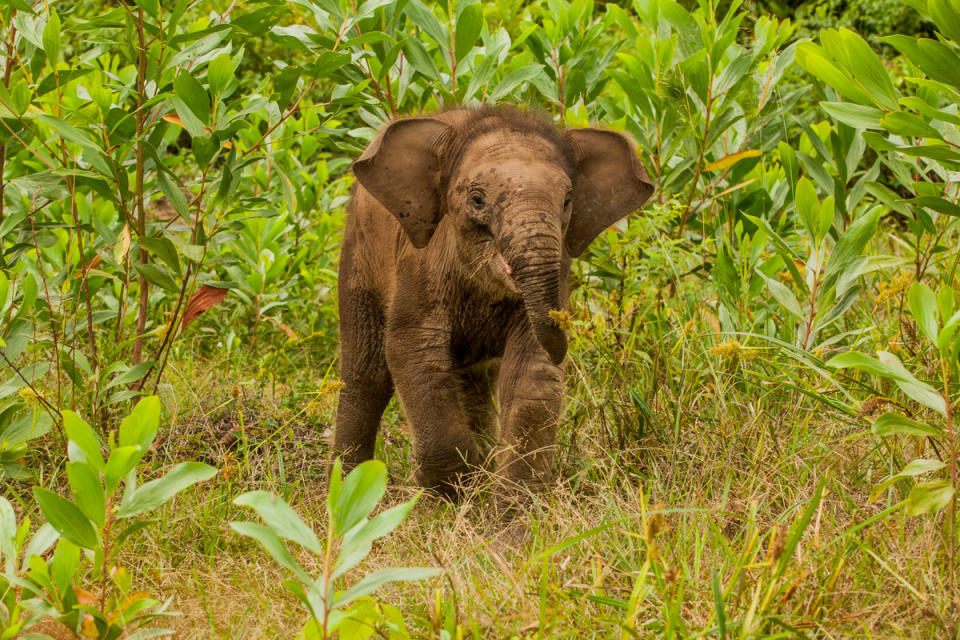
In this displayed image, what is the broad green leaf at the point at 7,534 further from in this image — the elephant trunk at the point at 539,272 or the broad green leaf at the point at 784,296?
the broad green leaf at the point at 784,296

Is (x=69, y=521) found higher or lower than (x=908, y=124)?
lower

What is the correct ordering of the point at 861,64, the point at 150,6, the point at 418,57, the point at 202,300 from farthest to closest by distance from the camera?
the point at 418,57
the point at 202,300
the point at 150,6
the point at 861,64

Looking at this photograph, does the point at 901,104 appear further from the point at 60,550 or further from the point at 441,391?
the point at 60,550

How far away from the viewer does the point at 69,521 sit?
251 centimetres

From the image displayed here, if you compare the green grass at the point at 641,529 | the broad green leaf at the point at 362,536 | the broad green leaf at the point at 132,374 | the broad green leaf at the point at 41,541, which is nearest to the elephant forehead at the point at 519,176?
the green grass at the point at 641,529

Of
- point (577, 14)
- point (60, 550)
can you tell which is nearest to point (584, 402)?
point (577, 14)

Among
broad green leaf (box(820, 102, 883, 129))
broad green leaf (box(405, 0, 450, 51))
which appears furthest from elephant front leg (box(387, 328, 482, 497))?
broad green leaf (box(820, 102, 883, 129))

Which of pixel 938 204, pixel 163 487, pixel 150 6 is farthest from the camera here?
pixel 150 6

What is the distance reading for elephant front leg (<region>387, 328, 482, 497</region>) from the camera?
423 centimetres

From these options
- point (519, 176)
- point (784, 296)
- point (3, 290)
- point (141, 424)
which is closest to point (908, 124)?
point (784, 296)

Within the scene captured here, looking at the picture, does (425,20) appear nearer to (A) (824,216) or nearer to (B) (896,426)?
(A) (824,216)

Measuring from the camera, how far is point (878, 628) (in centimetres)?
276

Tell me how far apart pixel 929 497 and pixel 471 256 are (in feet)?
5.81

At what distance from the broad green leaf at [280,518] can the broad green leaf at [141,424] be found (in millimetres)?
439
